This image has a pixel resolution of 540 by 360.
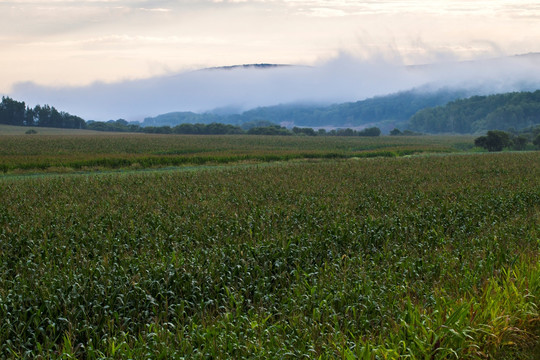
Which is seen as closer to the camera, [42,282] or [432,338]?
[432,338]

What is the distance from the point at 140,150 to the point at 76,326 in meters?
54.8

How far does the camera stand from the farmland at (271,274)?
22.3ft

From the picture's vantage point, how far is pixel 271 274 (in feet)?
34.4

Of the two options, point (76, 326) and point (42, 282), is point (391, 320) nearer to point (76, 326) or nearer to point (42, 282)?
point (76, 326)

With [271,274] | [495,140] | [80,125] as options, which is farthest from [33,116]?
[271,274]

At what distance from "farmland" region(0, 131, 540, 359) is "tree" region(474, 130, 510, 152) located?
6715 cm

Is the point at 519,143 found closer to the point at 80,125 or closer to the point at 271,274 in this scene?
the point at 271,274

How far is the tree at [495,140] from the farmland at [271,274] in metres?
67.2

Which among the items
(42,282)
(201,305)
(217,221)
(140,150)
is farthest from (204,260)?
(140,150)

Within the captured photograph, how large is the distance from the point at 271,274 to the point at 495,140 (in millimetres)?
83701

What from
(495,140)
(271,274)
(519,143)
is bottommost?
(271,274)

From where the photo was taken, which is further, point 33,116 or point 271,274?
point 33,116

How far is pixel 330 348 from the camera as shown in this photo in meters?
6.21

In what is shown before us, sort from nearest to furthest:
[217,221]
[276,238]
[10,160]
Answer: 1. [276,238]
2. [217,221]
3. [10,160]
